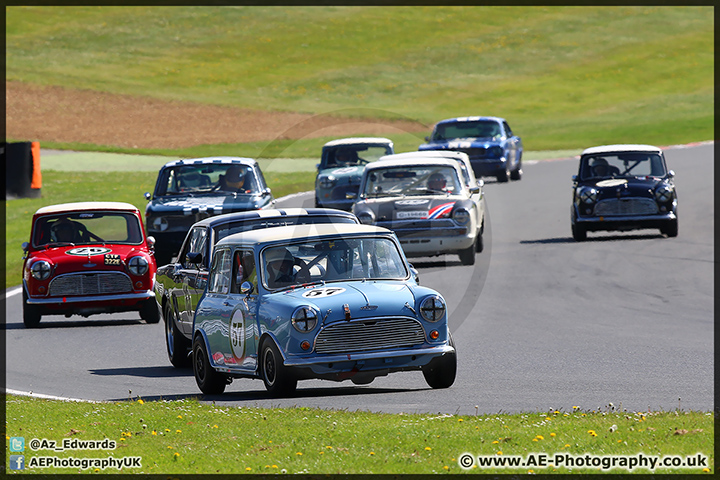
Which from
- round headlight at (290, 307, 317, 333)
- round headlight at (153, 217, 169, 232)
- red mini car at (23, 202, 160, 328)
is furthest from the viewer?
round headlight at (153, 217, 169, 232)

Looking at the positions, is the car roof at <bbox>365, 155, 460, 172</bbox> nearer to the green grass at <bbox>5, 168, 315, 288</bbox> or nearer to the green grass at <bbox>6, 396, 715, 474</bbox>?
the green grass at <bbox>5, 168, 315, 288</bbox>

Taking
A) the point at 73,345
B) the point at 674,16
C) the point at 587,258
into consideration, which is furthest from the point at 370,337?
the point at 674,16

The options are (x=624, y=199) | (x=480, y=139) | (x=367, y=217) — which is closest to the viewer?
(x=367, y=217)

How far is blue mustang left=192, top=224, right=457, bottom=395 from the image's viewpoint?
410 inches

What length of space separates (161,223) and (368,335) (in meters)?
11.0

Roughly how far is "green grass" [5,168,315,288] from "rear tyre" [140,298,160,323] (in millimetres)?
7972

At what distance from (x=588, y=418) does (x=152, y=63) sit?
7425 centimetres

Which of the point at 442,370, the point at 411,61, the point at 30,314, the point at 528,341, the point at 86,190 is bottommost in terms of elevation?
the point at 528,341

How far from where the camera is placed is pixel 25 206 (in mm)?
32938

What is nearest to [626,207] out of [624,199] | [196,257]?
[624,199]

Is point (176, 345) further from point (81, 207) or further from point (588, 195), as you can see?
point (588, 195)

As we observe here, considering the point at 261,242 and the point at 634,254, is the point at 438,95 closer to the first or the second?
the point at 634,254

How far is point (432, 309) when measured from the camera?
10.7 m

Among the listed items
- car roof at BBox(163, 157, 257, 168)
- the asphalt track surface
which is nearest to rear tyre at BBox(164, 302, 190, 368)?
the asphalt track surface
